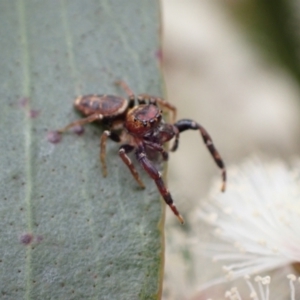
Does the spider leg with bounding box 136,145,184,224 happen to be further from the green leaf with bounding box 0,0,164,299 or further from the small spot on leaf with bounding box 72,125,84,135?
the small spot on leaf with bounding box 72,125,84,135

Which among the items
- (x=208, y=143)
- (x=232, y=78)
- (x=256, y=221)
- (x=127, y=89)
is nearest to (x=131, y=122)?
(x=127, y=89)

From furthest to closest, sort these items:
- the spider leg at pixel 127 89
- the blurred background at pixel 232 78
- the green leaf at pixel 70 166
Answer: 1. the blurred background at pixel 232 78
2. the spider leg at pixel 127 89
3. the green leaf at pixel 70 166

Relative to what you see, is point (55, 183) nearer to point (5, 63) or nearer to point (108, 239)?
point (108, 239)

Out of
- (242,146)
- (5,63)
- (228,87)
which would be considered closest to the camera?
(5,63)

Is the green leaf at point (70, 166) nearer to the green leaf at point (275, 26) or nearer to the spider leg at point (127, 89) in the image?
the spider leg at point (127, 89)

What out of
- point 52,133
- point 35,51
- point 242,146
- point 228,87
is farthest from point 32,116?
point 228,87

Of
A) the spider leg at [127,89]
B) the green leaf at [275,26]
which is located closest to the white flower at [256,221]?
the spider leg at [127,89]
